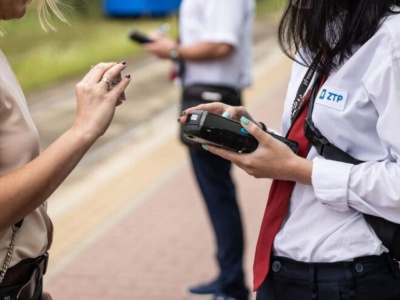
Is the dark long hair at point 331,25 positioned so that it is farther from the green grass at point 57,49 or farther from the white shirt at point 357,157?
the green grass at point 57,49

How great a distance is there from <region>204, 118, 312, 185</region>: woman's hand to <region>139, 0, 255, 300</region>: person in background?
6.91ft

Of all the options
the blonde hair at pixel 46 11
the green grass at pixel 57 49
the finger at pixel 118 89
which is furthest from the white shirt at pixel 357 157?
the green grass at pixel 57 49

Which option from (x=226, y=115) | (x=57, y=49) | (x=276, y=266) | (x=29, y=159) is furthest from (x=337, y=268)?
(x=57, y=49)

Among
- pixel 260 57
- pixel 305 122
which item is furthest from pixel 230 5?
pixel 260 57

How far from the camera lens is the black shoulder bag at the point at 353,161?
2.13 metres

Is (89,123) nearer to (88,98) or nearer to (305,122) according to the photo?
(88,98)

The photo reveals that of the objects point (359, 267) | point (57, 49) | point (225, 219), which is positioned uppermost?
point (359, 267)

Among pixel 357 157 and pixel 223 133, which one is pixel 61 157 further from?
pixel 357 157

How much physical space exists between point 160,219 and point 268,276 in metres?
4.11

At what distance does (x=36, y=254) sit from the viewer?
2172 mm

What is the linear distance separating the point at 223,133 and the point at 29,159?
0.53 metres

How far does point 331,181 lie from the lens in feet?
6.88

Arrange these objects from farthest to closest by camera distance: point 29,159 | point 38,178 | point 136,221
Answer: point 136,221 < point 29,159 < point 38,178

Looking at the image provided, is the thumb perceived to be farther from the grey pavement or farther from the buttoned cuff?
the grey pavement
